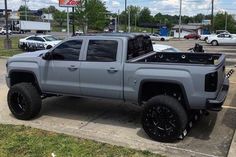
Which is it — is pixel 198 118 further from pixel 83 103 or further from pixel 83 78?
pixel 83 103

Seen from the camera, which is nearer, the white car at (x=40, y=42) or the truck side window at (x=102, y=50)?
the truck side window at (x=102, y=50)

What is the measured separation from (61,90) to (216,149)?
3.19m

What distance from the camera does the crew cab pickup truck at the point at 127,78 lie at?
571 centimetres

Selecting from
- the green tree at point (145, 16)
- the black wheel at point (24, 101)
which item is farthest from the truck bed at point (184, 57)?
the green tree at point (145, 16)

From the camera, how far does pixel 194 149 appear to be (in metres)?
5.64

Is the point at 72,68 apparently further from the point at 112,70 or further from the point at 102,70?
the point at 112,70

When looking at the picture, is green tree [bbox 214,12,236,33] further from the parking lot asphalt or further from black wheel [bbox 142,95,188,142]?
black wheel [bbox 142,95,188,142]

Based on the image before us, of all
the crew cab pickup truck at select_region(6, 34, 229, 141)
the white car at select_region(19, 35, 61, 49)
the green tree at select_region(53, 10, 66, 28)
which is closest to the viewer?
the crew cab pickup truck at select_region(6, 34, 229, 141)

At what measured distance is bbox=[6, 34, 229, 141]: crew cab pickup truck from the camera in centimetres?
571

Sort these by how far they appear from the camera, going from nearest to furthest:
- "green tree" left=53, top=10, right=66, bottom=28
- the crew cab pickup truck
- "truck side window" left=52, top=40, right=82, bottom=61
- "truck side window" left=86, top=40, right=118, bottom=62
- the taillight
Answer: the taillight, the crew cab pickup truck, "truck side window" left=86, top=40, right=118, bottom=62, "truck side window" left=52, top=40, right=82, bottom=61, "green tree" left=53, top=10, right=66, bottom=28

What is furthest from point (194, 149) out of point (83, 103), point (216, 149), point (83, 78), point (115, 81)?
point (83, 103)

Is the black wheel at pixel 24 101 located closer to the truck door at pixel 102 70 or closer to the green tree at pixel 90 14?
the truck door at pixel 102 70

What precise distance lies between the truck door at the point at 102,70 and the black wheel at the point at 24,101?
1.12 meters

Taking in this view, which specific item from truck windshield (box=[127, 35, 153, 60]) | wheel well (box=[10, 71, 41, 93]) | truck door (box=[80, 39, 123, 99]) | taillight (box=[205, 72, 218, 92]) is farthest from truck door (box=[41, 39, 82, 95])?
taillight (box=[205, 72, 218, 92])
